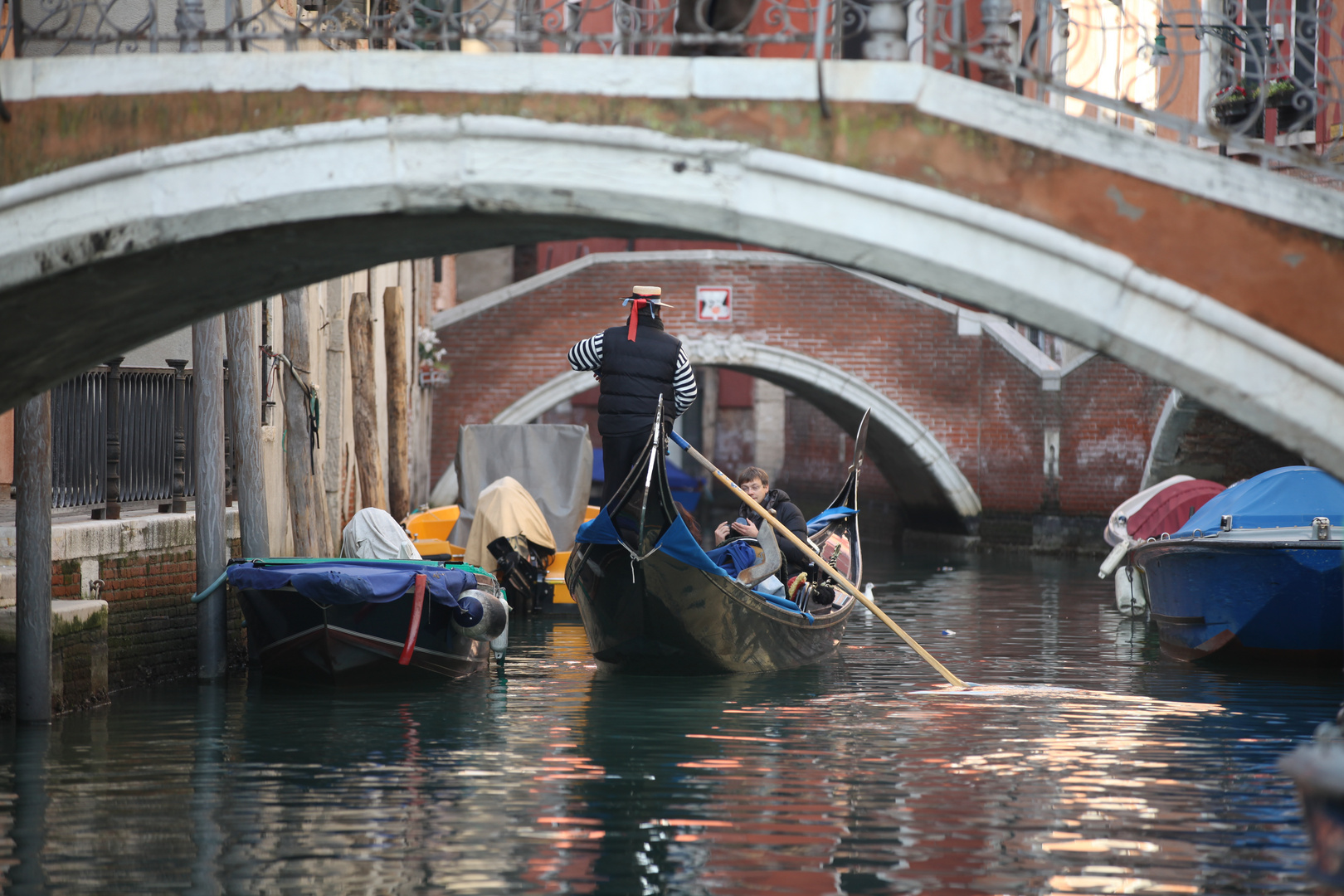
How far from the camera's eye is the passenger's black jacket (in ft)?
20.1

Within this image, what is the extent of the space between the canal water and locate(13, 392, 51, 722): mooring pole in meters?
0.13

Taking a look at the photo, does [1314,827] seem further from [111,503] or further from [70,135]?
[111,503]

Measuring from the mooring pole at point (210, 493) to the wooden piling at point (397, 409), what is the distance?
10.9ft

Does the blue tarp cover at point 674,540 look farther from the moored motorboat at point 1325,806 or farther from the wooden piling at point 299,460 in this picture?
the moored motorboat at point 1325,806

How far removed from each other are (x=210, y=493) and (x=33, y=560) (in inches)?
41.5

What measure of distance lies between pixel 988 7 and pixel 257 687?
12.0 ft

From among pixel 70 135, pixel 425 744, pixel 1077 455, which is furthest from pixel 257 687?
pixel 1077 455

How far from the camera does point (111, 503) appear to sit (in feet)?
17.0

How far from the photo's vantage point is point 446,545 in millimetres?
8211

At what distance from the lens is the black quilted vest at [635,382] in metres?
5.49

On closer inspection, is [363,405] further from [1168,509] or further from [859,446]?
[1168,509]

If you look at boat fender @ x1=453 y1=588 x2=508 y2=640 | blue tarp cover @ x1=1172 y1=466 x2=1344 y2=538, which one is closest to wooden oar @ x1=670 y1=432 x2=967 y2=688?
boat fender @ x1=453 y1=588 x2=508 y2=640

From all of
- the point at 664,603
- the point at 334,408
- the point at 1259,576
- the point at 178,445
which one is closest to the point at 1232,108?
the point at 1259,576

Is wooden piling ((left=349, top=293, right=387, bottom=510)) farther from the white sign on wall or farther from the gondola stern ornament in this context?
the white sign on wall
